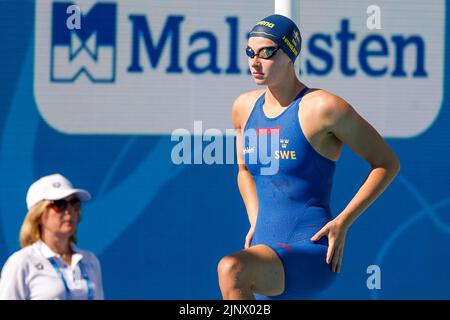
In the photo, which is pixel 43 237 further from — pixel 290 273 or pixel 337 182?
pixel 337 182

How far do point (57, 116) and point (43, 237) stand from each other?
12.3 ft

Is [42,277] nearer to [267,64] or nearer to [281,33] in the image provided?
[267,64]

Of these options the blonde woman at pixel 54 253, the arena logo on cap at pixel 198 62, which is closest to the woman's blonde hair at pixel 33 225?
the blonde woman at pixel 54 253

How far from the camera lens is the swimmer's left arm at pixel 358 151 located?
4.85 meters

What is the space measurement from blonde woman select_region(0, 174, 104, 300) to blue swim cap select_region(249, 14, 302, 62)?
1.23 meters

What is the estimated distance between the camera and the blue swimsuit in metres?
4.93

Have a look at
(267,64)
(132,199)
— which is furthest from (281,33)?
(132,199)

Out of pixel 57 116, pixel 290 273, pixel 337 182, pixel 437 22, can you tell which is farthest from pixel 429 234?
pixel 290 273

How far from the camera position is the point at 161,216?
→ 26.6 feet

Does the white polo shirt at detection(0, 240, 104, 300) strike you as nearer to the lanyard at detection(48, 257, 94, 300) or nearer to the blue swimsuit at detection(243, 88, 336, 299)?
the lanyard at detection(48, 257, 94, 300)

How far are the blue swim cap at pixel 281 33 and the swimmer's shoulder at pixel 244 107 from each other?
14.7 inches

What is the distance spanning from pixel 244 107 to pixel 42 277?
1.61m

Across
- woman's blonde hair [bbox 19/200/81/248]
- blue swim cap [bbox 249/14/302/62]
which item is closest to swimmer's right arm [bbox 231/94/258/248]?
blue swim cap [bbox 249/14/302/62]

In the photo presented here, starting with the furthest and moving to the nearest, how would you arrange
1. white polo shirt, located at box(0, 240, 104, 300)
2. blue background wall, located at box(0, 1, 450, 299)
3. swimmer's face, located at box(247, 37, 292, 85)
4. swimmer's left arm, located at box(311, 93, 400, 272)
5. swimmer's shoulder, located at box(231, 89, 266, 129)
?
blue background wall, located at box(0, 1, 450, 299) < swimmer's shoulder, located at box(231, 89, 266, 129) < swimmer's face, located at box(247, 37, 292, 85) < swimmer's left arm, located at box(311, 93, 400, 272) < white polo shirt, located at box(0, 240, 104, 300)
